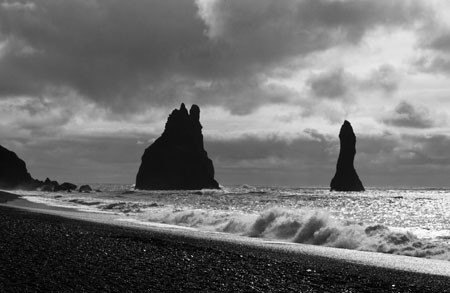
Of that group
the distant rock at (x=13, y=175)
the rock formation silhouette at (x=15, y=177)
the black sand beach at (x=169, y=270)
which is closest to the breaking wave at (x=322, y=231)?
the black sand beach at (x=169, y=270)

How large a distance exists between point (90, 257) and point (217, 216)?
23586 millimetres

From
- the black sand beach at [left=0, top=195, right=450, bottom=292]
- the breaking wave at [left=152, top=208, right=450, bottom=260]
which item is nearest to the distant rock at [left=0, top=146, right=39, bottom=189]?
the breaking wave at [left=152, top=208, right=450, bottom=260]

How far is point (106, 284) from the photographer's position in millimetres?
12609

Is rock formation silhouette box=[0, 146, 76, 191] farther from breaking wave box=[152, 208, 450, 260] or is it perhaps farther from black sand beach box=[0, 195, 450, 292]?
black sand beach box=[0, 195, 450, 292]

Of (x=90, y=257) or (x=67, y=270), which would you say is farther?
(x=90, y=257)

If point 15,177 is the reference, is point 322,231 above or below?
below

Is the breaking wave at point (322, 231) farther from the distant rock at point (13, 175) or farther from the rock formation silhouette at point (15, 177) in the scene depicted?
the distant rock at point (13, 175)

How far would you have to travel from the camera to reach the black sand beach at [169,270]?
1284 centimetres

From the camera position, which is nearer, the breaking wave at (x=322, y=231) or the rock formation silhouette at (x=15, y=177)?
the breaking wave at (x=322, y=231)

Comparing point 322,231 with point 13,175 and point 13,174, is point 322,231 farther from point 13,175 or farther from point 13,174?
point 13,174

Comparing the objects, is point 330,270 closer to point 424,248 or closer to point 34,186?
point 424,248

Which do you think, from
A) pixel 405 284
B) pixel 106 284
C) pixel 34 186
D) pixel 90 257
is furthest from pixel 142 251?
pixel 34 186

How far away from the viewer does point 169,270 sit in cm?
1509

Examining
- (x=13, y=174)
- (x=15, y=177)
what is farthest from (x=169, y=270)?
(x=13, y=174)
